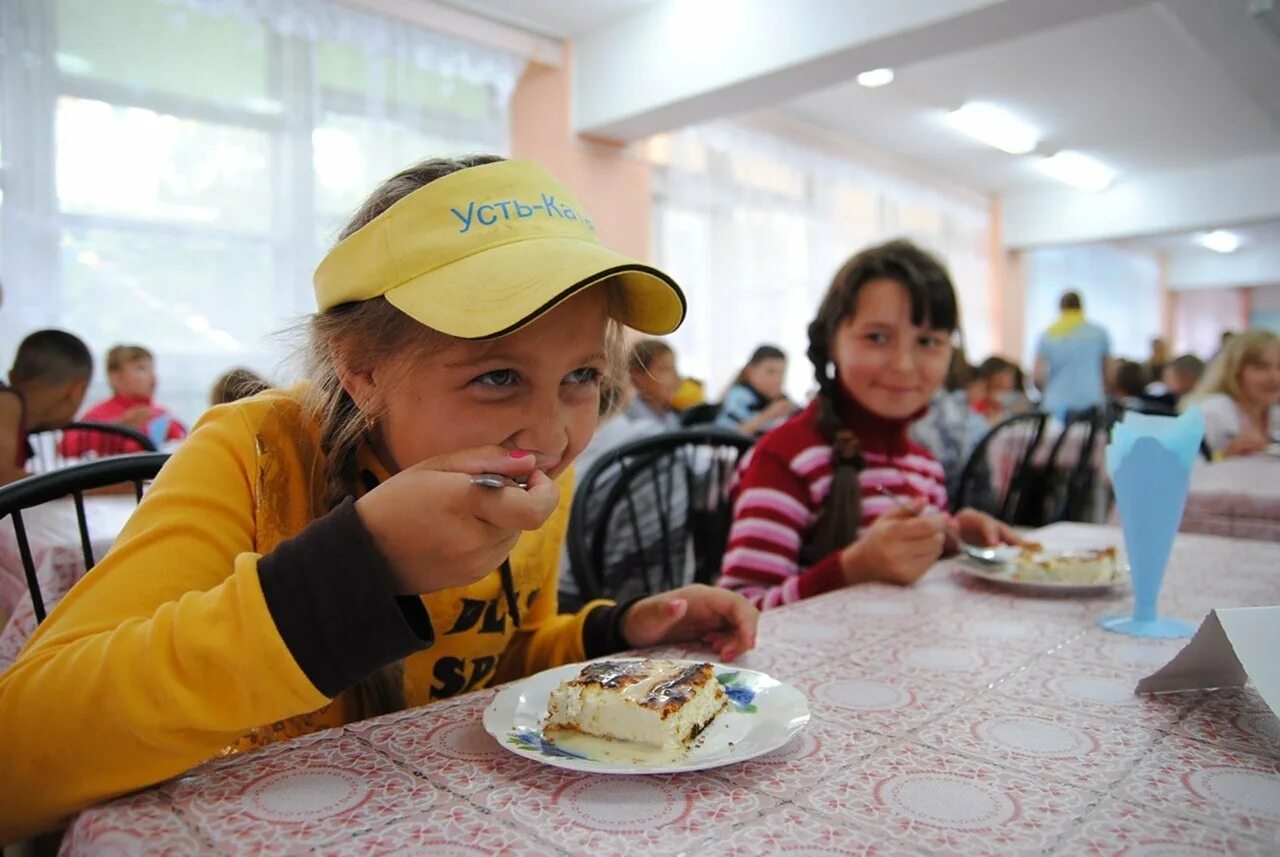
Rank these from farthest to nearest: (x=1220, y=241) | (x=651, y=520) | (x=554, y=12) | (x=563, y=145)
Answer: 1. (x=1220, y=241)
2. (x=563, y=145)
3. (x=554, y=12)
4. (x=651, y=520)

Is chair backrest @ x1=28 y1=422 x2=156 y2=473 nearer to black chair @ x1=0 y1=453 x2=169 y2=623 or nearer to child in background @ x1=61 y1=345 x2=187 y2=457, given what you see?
child in background @ x1=61 y1=345 x2=187 y2=457

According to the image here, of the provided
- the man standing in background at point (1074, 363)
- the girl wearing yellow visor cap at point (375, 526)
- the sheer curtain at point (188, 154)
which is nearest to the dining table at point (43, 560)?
the girl wearing yellow visor cap at point (375, 526)

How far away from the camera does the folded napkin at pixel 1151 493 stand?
902 mm

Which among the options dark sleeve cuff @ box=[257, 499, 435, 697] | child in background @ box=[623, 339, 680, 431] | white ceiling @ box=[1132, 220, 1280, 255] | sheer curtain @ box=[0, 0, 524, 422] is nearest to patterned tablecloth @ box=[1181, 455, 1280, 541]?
dark sleeve cuff @ box=[257, 499, 435, 697]

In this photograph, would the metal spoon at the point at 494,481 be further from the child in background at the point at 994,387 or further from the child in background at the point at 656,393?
the child in background at the point at 994,387

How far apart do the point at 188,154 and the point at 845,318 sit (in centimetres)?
344

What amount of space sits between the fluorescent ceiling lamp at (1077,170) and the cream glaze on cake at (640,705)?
8.07 m

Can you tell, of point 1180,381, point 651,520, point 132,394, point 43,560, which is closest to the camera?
point 43,560

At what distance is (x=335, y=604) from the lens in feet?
1.77

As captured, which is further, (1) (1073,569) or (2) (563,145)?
(2) (563,145)

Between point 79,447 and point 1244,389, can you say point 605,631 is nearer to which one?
point 79,447

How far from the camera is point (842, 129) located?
6938 millimetres

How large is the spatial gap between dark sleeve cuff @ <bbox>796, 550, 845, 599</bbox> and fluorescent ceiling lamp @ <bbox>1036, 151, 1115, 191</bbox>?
749 cm

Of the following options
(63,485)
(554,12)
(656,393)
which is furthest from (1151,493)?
(554,12)
